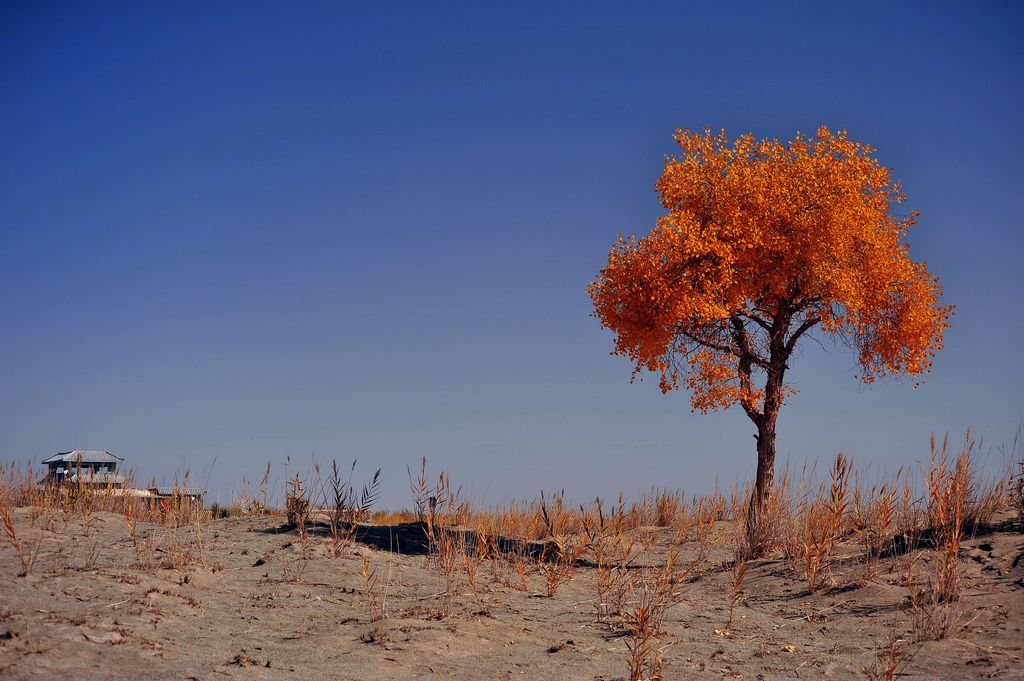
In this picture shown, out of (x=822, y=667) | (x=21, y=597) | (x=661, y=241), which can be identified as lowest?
(x=822, y=667)

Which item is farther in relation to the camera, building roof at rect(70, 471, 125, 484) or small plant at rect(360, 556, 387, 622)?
building roof at rect(70, 471, 125, 484)

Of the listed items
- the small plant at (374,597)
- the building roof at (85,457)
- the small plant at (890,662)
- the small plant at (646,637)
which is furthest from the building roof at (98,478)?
the building roof at (85,457)

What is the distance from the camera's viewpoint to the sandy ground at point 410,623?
6.54 meters

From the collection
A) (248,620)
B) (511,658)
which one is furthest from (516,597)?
(248,620)

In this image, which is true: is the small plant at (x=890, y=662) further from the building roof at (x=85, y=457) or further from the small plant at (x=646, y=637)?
the building roof at (x=85, y=457)

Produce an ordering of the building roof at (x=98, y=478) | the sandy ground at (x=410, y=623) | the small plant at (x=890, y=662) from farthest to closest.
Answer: the building roof at (x=98, y=478), the sandy ground at (x=410, y=623), the small plant at (x=890, y=662)

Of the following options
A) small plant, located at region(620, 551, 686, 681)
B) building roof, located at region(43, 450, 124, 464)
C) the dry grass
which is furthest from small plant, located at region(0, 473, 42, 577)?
building roof, located at region(43, 450, 124, 464)

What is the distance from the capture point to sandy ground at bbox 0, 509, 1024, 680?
21.5 ft

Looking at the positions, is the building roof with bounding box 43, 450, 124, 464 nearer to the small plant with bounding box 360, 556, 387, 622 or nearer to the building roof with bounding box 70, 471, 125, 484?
the building roof with bounding box 70, 471, 125, 484

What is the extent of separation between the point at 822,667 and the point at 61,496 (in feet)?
41.7

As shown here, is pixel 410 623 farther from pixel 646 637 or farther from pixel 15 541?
pixel 15 541

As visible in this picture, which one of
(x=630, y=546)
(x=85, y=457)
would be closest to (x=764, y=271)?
(x=630, y=546)

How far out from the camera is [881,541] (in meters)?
10.9

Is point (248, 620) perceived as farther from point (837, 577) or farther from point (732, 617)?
point (837, 577)
